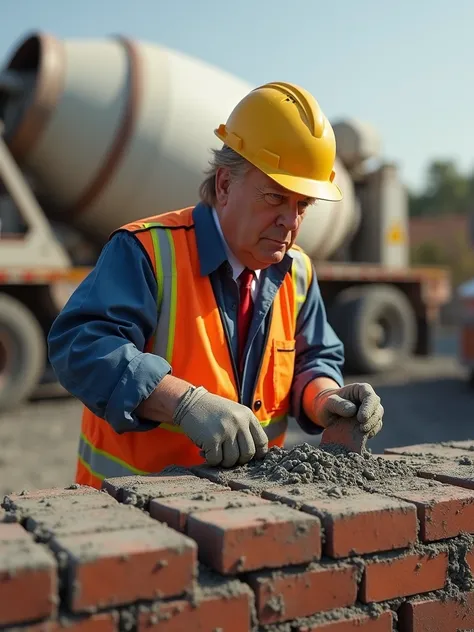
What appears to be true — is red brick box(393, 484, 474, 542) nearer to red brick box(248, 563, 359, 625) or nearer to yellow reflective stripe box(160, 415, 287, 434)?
red brick box(248, 563, 359, 625)

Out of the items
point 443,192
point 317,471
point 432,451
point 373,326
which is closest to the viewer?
point 317,471

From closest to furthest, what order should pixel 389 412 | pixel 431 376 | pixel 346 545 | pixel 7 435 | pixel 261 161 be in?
pixel 346 545
pixel 261 161
pixel 7 435
pixel 389 412
pixel 431 376

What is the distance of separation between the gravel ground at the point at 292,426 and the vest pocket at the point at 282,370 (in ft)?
9.59

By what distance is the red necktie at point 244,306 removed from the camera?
2523 mm

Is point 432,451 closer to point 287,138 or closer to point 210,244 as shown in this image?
point 210,244

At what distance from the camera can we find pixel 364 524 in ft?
5.86

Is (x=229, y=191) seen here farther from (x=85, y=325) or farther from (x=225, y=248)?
(x=85, y=325)

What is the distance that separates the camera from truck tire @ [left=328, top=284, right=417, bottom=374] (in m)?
10.3

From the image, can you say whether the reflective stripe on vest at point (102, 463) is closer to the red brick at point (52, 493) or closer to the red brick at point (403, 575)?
the red brick at point (52, 493)

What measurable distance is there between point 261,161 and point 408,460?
3.12 ft

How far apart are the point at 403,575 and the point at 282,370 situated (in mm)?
866

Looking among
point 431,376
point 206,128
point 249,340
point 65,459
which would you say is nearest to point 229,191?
point 249,340

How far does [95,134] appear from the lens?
26.7 ft

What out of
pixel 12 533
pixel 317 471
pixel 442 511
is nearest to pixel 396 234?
pixel 317 471
